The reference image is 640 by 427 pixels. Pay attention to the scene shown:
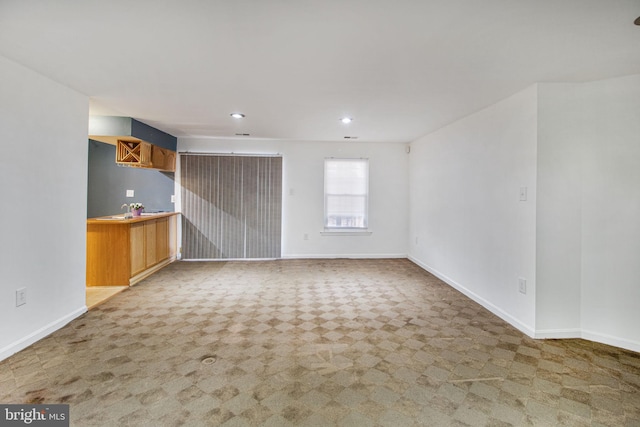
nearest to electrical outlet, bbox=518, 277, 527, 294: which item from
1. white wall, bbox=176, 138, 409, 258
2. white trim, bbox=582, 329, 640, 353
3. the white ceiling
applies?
white trim, bbox=582, 329, 640, 353

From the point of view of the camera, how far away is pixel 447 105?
336cm

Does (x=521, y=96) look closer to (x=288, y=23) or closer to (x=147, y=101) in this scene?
(x=288, y=23)

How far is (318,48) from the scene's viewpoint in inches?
81.4

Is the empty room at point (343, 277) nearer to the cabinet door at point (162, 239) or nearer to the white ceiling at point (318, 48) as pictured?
the white ceiling at point (318, 48)

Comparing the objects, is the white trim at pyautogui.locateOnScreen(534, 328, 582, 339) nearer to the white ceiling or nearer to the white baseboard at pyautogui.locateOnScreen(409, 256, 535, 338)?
the white baseboard at pyautogui.locateOnScreen(409, 256, 535, 338)

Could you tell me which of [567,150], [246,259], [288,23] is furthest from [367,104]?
[246,259]

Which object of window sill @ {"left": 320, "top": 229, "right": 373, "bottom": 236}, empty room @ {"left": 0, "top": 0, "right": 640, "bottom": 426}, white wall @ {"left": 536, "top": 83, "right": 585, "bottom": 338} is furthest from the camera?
window sill @ {"left": 320, "top": 229, "right": 373, "bottom": 236}

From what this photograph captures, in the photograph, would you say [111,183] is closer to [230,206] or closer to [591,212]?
[230,206]

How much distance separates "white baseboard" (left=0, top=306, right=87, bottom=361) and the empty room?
0.02 metres

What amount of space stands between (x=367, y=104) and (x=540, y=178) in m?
1.88

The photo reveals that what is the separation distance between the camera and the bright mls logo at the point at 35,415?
65.2 inches

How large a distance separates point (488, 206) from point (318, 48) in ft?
8.60

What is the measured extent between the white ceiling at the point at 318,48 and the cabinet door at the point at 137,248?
1.75 meters

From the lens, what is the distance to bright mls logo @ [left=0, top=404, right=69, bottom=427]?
5.43 ft
